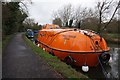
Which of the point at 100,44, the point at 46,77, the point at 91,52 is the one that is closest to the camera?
the point at 46,77

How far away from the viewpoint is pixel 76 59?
11297 mm

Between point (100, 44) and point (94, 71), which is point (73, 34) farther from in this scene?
point (94, 71)

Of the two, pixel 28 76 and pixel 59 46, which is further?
pixel 59 46

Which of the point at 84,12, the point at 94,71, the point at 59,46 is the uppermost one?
the point at 84,12

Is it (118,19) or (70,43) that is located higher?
(118,19)

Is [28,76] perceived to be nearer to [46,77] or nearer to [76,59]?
[46,77]

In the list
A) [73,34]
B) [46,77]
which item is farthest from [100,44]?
[46,77]

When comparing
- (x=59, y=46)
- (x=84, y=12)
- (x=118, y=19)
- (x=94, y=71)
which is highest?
(x=84, y=12)

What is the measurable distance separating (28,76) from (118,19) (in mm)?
36848

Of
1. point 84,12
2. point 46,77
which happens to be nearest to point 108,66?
point 46,77

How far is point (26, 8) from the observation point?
29484 mm

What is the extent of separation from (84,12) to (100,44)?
45.4m

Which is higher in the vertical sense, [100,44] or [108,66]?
[100,44]

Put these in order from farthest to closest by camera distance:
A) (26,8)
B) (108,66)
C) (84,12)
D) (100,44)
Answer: (84,12) < (26,8) < (108,66) < (100,44)
